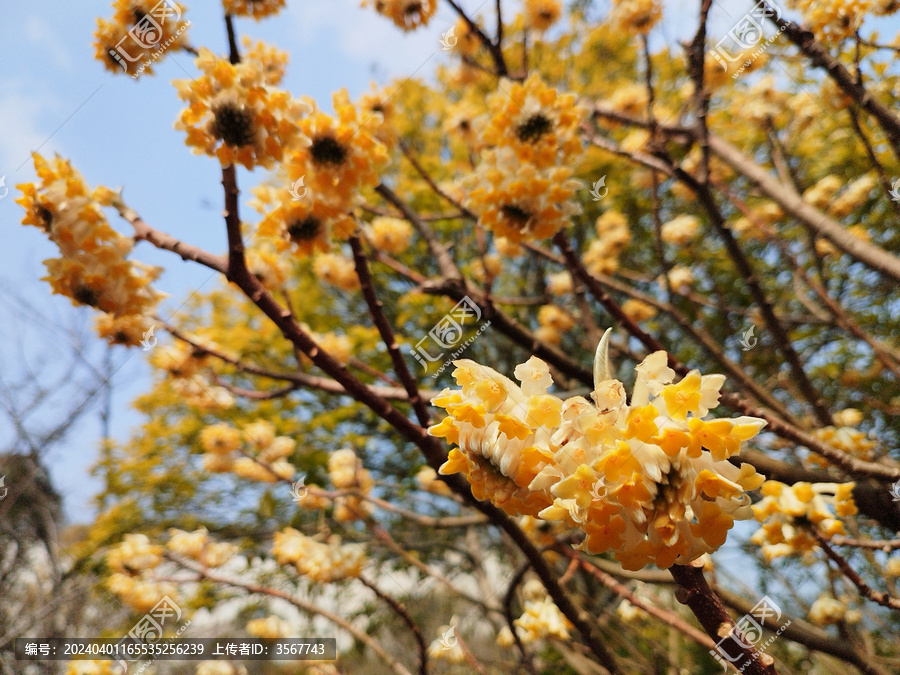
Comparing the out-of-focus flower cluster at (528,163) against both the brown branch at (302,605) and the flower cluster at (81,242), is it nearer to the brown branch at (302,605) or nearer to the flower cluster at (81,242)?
the flower cluster at (81,242)

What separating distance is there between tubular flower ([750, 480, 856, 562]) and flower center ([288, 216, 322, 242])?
158cm

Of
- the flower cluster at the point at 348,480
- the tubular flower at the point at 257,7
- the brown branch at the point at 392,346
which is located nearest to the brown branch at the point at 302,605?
the flower cluster at the point at 348,480

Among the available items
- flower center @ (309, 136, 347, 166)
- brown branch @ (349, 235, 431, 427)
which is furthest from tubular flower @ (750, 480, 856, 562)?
flower center @ (309, 136, 347, 166)

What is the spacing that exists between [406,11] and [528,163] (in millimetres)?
1419

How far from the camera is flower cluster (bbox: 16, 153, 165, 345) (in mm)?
1317

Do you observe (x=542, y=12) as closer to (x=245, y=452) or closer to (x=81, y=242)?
(x=81, y=242)

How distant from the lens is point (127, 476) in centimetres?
632

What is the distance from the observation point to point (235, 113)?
126 centimetres

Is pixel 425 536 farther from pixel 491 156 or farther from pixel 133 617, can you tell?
pixel 491 156

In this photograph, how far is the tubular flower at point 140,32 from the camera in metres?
1.63

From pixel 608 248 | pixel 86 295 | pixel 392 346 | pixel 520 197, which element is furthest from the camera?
pixel 608 248

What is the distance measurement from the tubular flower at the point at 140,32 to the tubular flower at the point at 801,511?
7.85ft

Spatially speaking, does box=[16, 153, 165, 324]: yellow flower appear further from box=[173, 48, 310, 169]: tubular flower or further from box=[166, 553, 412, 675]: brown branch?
box=[166, 553, 412, 675]: brown branch

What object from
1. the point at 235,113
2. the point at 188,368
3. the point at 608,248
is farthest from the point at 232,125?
the point at 608,248
